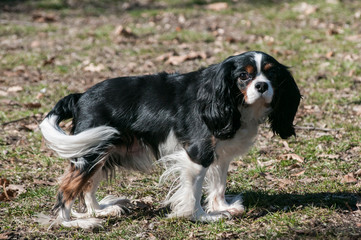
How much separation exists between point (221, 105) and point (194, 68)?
16.3 feet

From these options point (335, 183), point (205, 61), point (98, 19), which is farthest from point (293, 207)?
point (98, 19)

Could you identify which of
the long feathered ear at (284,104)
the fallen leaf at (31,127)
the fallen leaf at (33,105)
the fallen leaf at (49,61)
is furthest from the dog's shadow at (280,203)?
the fallen leaf at (49,61)

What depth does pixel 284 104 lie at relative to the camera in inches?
181

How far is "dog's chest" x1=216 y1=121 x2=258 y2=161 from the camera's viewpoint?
4.45 m

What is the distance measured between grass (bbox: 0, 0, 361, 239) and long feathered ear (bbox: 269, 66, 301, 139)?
0.69 metres

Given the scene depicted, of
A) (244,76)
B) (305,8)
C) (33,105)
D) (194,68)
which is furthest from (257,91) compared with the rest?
(305,8)

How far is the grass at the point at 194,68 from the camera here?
4.49m

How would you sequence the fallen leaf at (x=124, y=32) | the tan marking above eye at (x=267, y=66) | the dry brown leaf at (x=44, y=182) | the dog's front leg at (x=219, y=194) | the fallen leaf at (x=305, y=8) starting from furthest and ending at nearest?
the fallen leaf at (x=305, y=8) → the fallen leaf at (x=124, y=32) → the dry brown leaf at (x=44, y=182) → the dog's front leg at (x=219, y=194) → the tan marking above eye at (x=267, y=66)

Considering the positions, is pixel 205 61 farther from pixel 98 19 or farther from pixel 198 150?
pixel 198 150

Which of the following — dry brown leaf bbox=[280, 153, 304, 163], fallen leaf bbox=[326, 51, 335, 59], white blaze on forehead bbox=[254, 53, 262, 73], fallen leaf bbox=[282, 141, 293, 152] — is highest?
white blaze on forehead bbox=[254, 53, 262, 73]

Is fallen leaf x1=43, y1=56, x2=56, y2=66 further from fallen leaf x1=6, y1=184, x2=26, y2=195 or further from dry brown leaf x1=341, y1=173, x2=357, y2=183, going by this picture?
dry brown leaf x1=341, y1=173, x2=357, y2=183

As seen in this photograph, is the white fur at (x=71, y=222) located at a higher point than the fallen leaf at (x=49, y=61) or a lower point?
lower

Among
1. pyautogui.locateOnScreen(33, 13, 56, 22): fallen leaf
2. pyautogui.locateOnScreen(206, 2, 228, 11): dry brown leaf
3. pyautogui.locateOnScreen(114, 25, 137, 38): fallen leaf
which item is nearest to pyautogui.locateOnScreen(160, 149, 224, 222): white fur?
pyautogui.locateOnScreen(114, 25, 137, 38): fallen leaf

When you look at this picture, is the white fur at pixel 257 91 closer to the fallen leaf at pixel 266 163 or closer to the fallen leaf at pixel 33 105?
the fallen leaf at pixel 266 163
